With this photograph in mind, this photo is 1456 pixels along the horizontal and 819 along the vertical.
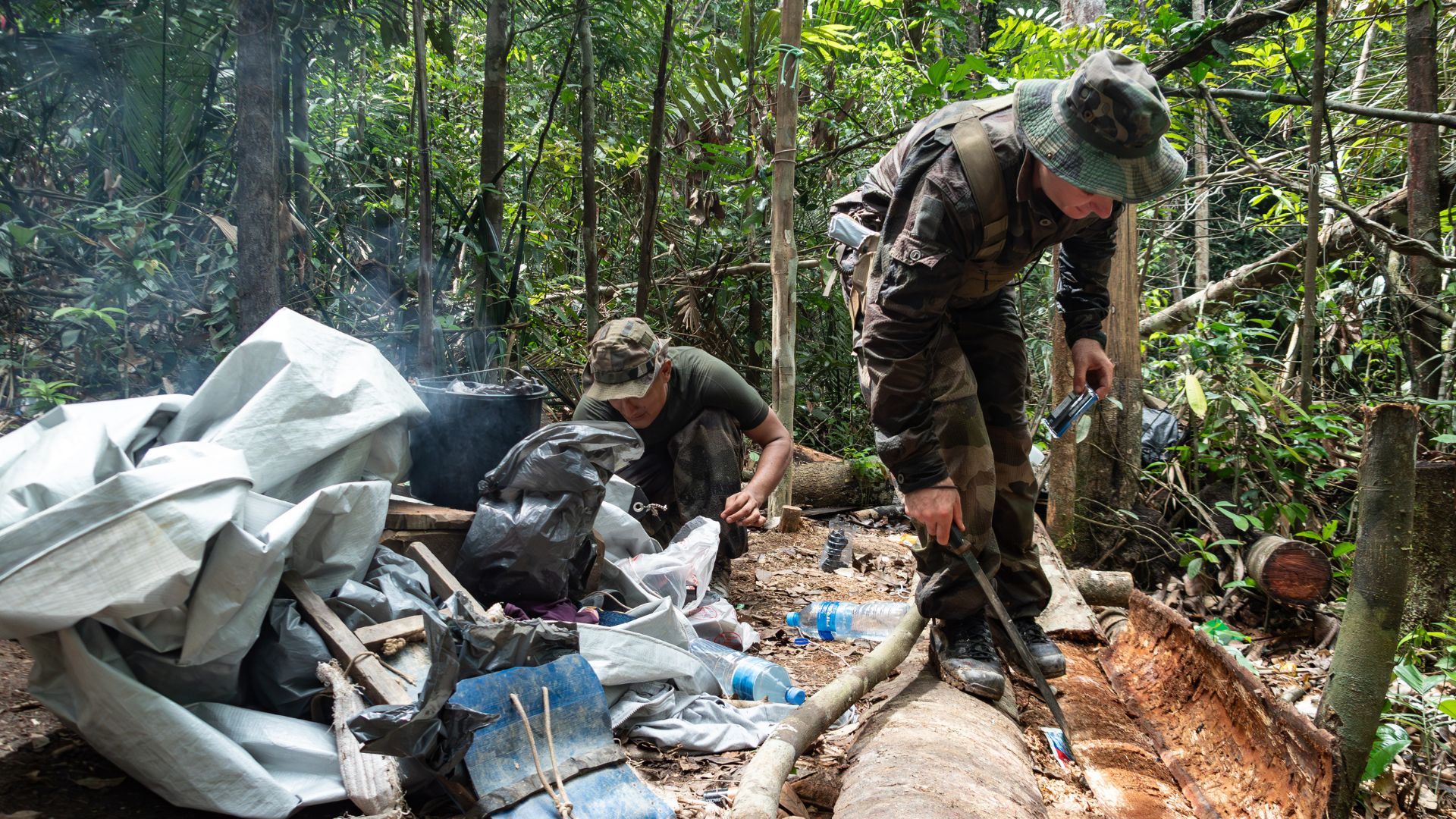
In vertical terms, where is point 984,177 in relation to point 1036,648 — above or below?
above

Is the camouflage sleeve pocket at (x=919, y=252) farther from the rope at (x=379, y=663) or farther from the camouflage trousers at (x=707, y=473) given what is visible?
the camouflage trousers at (x=707, y=473)

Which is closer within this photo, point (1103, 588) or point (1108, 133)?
point (1108, 133)

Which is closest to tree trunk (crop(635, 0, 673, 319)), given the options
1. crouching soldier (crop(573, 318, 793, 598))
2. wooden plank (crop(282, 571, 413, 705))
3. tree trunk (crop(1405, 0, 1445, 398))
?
crouching soldier (crop(573, 318, 793, 598))

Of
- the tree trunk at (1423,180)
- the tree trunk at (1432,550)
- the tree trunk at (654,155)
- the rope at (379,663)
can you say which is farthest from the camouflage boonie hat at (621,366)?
the tree trunk at (1423,180)

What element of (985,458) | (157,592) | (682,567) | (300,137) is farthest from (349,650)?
(300,137)

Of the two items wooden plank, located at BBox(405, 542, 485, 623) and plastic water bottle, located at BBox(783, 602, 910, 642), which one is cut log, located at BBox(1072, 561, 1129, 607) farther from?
wooden plank, located at BBox(405, 542, 485, 623)

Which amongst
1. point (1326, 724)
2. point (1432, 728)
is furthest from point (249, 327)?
point (1432, 728)

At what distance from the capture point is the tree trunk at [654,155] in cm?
555

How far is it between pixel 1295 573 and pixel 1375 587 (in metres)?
2.37

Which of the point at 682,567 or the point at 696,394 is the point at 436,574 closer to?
the point at 682,567

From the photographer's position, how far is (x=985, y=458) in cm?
250

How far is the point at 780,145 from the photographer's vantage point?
16.7 feet

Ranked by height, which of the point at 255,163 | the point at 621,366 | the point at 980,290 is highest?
the point at 255,163

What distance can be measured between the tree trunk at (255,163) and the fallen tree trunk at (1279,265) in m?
5.04
